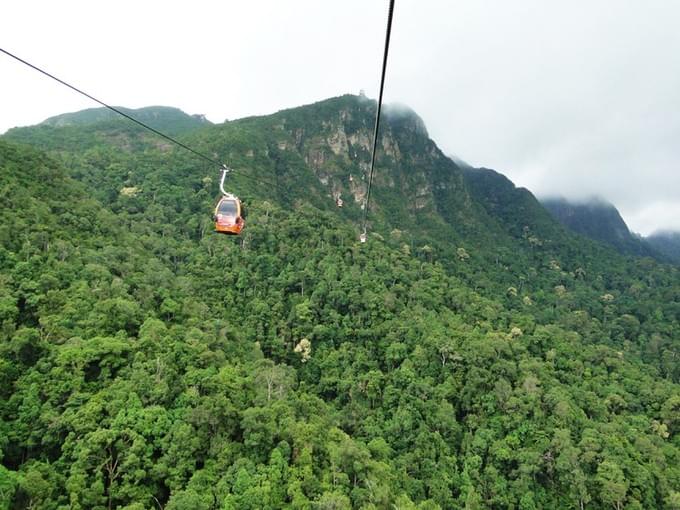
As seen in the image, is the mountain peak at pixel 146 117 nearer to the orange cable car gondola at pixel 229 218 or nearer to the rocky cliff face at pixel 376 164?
the rocky cliff face at pixel 376 164

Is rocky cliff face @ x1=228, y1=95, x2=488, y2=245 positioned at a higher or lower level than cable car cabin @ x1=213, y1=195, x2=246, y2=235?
higher

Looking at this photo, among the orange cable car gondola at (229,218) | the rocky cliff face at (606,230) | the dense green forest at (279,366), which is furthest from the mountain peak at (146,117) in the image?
the rocky cliff face at (606,230)

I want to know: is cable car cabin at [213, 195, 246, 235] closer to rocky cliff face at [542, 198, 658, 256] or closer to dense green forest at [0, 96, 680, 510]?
dense green forest at [0, 96, 680, 510]

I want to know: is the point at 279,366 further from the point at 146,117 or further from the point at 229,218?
the point at 146,117

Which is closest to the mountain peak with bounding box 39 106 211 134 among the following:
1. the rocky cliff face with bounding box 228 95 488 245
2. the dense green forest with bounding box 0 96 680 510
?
the rocky cliff face with bounding box 228 95 488 245

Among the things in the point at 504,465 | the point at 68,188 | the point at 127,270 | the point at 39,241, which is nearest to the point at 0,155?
the point at 68,188

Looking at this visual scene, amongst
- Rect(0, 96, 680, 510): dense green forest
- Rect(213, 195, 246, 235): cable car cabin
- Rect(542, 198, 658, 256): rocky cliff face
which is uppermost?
Rect(213, 195, 246, 235): cable car cabin

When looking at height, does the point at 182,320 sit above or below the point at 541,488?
above

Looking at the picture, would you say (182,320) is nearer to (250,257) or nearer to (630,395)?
(250,257)
